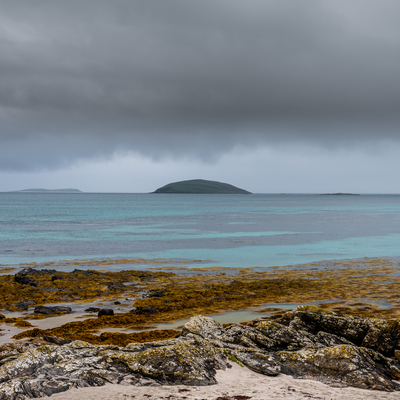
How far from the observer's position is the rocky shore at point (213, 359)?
7227mm

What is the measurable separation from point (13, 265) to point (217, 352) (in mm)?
25795

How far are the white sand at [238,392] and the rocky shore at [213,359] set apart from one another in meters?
0.23

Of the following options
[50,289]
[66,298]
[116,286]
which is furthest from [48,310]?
[116,286]

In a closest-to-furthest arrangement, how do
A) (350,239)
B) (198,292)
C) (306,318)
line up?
(306,318) < (198,292) < (350,239)

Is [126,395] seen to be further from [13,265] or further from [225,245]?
[225,245]

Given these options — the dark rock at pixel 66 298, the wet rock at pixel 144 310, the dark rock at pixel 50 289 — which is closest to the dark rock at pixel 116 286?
the dark rock at pixel 66 298

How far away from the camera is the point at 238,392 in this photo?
22.8ft

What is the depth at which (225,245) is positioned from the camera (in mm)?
41188

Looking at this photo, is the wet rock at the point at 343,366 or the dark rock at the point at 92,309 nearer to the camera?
the wet rock at the point at 343,366

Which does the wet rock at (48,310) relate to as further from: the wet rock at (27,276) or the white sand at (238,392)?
the white sand at (238,392)

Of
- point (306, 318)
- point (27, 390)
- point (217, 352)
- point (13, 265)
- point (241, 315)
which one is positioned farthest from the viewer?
point (13, 265)

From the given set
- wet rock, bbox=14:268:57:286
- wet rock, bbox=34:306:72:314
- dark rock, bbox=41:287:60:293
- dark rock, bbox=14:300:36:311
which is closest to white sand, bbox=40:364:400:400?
wet rock, bbox=34:306:72:314

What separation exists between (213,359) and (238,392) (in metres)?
1.33

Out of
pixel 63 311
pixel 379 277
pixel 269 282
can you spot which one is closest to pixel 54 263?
pixel 63 311
